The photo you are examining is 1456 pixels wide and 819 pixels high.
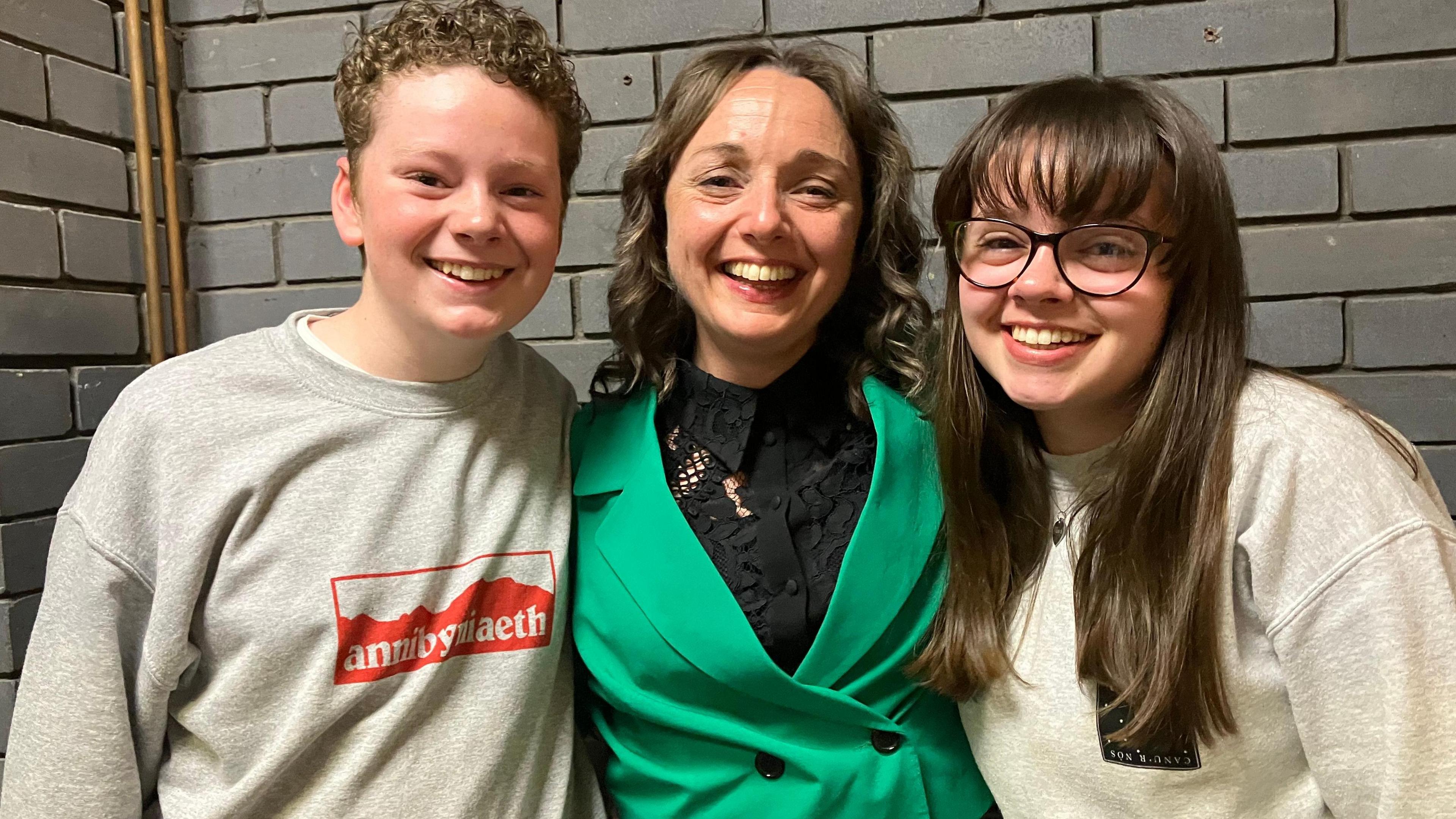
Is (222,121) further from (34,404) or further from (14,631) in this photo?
(14,631)

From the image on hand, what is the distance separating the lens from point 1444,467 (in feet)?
5.40

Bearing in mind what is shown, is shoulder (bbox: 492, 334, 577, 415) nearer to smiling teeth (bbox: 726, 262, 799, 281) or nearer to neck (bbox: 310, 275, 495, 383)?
neck (bbox: 310, 275, 495, 383)

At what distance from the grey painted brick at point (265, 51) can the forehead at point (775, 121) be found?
0.99 m

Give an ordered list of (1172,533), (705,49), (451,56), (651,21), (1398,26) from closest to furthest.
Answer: (1172,533) → (451,56) → (1398,26) → (705,49) → (651,21)

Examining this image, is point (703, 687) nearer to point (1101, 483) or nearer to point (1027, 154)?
point (1101, 483)

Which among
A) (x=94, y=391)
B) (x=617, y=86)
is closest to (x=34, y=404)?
(x=94, y=391)

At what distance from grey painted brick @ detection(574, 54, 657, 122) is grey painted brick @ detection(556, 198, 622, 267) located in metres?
0.17

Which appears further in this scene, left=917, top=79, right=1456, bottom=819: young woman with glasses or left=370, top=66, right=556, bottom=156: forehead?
left=370, top=66, right=556, bottom=156: forehead

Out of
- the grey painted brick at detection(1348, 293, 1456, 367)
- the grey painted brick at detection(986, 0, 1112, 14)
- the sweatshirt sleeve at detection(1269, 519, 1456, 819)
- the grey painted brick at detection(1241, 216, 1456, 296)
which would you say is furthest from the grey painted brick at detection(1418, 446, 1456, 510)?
the grey painted brick at detection(986, 0, 1112, 14)

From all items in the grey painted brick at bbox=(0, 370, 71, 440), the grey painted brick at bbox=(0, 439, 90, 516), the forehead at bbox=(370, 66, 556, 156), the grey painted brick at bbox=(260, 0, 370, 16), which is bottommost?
the grey painted brick at bbox=(0, 439, 90, 516)

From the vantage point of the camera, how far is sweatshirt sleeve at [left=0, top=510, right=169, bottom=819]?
3.64 ft

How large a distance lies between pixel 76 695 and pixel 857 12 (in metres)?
1.69

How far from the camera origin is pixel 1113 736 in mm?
1115

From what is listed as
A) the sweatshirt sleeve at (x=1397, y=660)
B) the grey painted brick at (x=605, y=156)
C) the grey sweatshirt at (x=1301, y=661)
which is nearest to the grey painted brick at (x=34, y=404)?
the grey painted brick at (x=605, y=156)
